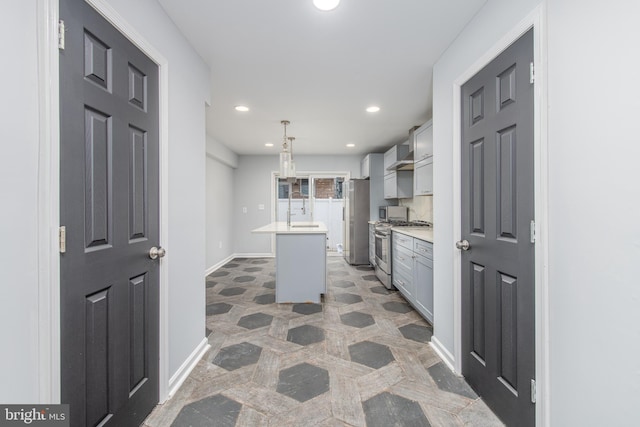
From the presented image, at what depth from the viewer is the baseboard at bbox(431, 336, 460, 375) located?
6.23 ft

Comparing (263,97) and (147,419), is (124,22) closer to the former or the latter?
(263,97)

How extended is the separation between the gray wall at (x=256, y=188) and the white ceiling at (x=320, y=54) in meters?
2.31

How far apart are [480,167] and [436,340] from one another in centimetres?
144

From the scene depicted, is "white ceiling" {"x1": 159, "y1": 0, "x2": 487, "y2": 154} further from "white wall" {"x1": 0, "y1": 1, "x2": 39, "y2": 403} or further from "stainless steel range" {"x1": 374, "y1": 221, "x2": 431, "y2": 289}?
"stainless steel range" {"x1": 374, "y1": 221, "x2": 431, "y2": 289}

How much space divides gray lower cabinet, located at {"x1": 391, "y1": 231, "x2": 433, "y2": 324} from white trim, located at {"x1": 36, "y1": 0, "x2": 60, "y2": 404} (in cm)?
253

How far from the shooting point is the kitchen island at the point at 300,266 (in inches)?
127

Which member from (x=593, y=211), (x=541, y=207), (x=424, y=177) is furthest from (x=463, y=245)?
(x=424, y=177)

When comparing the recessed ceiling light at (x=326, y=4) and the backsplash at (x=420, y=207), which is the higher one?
the recessed ceiling light at (x=326, y=4)

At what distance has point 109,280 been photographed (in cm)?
117

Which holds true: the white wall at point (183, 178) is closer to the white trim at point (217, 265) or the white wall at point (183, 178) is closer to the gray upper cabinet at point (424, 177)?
the gray upper cabinet at point (424, 177)

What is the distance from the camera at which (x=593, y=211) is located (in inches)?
37.2

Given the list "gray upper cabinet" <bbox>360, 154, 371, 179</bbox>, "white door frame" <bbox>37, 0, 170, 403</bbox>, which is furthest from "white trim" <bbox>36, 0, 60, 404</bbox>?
"gray upper cabinet" <bbox>360, 154, 371, 179</bbox>

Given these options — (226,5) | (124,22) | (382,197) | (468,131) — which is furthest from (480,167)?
(382,197)

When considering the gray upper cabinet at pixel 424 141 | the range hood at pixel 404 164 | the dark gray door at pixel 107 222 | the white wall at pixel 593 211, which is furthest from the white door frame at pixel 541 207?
the range hood at pixel 404 164
